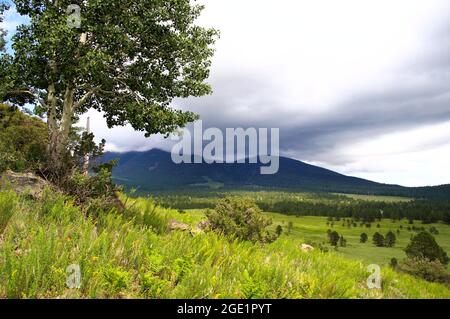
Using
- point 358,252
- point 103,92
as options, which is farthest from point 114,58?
point 358,252

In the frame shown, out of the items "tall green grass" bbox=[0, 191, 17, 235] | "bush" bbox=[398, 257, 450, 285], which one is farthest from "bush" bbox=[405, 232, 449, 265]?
"tall green grass" bbox=[0, 191, 17, 235]

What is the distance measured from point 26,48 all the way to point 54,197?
245 inches

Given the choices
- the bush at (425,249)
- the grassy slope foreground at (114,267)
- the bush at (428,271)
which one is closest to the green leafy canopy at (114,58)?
the grassy slope foreground at (114,267)

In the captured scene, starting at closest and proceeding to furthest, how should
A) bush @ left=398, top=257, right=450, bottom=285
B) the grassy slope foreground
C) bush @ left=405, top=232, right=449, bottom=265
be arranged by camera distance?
the grassy slope foreground < bush @ left=398, top=257, right=450, bottom=285 < bush @ left=405, top=232, right=449, bottom=265

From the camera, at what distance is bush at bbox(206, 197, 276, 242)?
70.7 feet

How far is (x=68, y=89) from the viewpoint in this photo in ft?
53.0

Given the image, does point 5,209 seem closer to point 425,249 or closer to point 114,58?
point 114,58

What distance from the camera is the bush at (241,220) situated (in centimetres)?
2156

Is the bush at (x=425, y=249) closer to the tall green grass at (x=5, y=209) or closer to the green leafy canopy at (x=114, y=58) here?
the green leafy canopy at (x=114, y=58)

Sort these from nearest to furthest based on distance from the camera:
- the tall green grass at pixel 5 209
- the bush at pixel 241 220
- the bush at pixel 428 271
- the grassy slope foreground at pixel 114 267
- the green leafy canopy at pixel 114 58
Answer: the grassy slope foreground at pixel 114 267 → the tall green grass at pixel 5 209 → the green leafy canopy at pixel 114 58 → the bush at pixel 241 220 → the bush at pixel 428 271

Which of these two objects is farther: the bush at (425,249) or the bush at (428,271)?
the bush at (425,249)

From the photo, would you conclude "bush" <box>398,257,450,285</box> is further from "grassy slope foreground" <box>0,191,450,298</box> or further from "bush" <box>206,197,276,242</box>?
"grassy slope foreground" <box>0,191,450,298</box>
